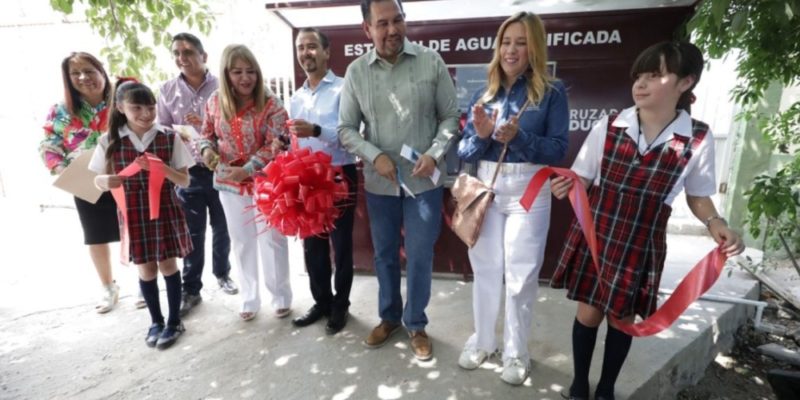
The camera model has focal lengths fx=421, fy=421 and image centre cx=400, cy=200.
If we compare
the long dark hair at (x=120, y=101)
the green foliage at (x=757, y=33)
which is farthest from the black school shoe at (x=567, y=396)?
the long dark hair at (x=120, y=101)

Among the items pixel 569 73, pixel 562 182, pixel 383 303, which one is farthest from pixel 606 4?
pixel 383 303

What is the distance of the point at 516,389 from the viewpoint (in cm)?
246

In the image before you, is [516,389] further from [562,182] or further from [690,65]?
[690,65]

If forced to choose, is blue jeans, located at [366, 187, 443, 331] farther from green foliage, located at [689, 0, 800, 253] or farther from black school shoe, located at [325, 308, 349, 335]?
green foliage, located at [689, 0, 800, 253]

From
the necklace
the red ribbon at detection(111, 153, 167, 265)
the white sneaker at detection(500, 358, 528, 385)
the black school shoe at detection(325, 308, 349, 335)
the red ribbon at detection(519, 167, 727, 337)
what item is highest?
the necklace

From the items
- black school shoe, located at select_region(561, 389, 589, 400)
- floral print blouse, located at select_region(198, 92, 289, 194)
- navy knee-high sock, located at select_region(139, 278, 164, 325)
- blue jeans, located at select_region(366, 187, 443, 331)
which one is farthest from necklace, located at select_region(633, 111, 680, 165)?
navy knee-high sock, located at select_region(139, 278, 164, 325)

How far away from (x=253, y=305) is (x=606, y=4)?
3559mm

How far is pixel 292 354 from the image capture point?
2.87 m

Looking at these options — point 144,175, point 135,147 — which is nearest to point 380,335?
Result: point 144,175

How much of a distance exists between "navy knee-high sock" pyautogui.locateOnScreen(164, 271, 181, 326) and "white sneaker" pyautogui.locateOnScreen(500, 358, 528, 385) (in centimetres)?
236

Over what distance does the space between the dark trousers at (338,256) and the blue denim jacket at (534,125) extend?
106cm

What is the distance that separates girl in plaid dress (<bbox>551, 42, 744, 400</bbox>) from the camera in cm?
182

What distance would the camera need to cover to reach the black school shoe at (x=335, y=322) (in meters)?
3.10

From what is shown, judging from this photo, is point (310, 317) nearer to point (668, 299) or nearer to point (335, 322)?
point (335, 322)
